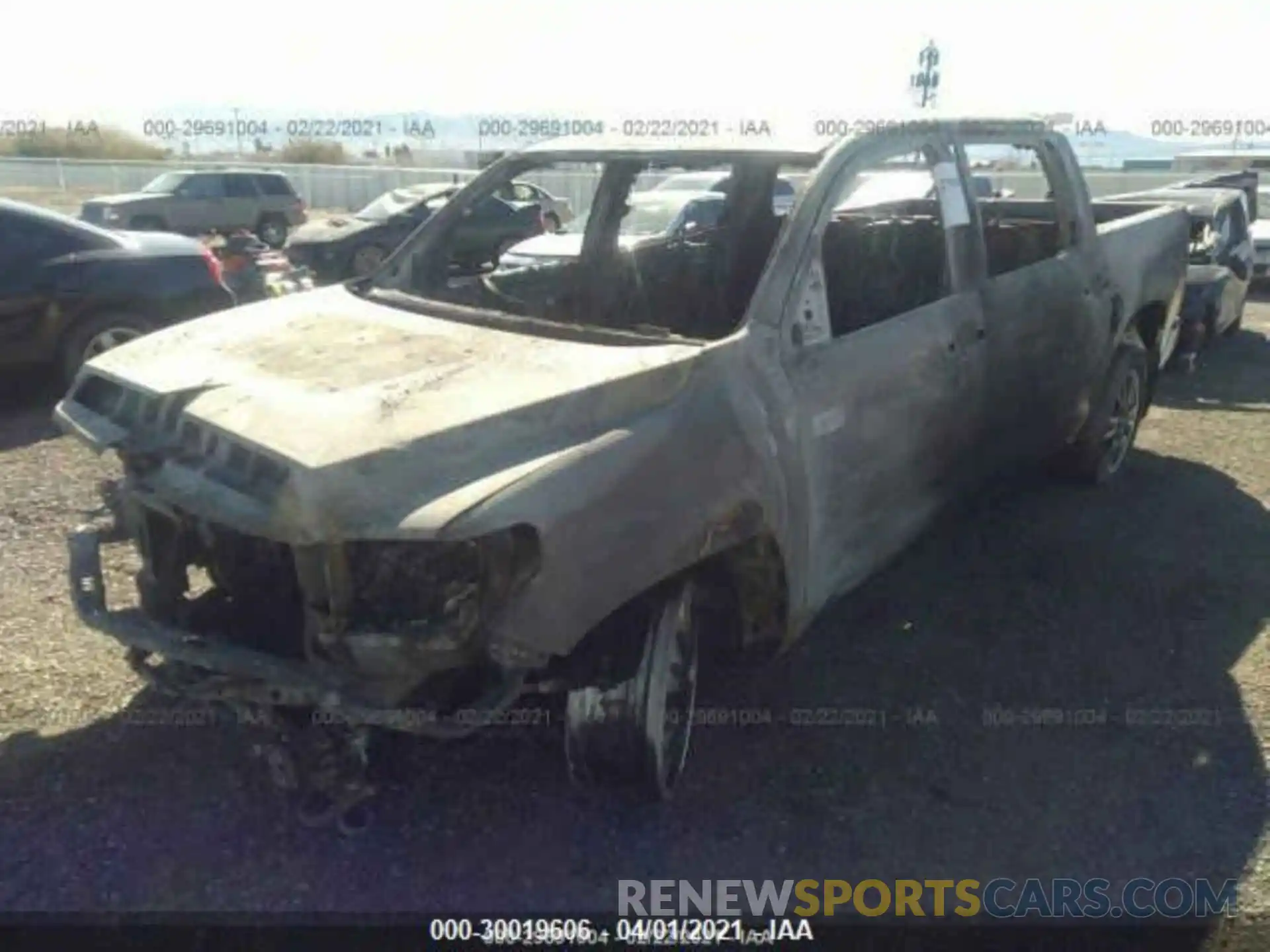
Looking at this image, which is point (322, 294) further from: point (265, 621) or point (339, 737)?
point (339, 737)

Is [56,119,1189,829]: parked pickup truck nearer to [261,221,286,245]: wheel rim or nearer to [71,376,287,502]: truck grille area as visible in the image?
[71,376,287,502]: truck grille area

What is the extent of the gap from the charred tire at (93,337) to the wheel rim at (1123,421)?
600 centimetres

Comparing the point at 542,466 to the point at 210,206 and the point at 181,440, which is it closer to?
the point at 181,440

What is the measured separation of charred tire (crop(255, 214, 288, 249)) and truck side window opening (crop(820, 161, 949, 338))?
1963 cm

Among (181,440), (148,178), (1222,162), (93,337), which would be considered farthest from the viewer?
(148,178)

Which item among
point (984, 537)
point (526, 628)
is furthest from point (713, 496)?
point (984, 537)

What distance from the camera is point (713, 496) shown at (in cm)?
286

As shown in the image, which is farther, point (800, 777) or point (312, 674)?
point (800, 777)

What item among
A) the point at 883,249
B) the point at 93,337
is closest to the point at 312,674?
the point at 883,249

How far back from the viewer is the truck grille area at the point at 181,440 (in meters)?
2.53

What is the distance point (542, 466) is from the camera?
252cm

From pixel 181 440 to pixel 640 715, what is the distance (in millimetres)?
1405

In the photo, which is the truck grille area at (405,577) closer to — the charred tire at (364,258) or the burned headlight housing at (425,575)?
the burned headlight housing at (425,575)

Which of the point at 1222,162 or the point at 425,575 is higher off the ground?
the point at 1222,162
